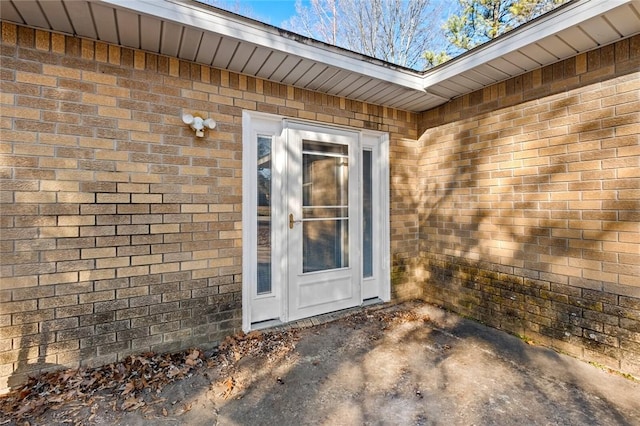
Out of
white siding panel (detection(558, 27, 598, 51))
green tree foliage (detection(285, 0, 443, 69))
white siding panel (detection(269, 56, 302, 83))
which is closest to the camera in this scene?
white siding panel (detection(558, 27, 598, 51))

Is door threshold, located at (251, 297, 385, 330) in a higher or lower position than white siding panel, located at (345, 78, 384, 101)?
lower

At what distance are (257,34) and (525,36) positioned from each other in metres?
2.14

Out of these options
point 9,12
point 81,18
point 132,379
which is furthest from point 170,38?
point 132,379

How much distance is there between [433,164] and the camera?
4039mm

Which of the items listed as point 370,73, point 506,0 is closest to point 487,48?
point 370,73

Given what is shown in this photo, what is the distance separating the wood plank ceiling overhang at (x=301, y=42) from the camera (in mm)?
2123

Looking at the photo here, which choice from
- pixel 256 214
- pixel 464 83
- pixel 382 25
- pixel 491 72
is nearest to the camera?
pixel 491 72

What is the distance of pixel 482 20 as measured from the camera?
23.0 ft

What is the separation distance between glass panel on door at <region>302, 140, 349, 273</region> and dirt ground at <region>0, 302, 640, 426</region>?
2.80 feet

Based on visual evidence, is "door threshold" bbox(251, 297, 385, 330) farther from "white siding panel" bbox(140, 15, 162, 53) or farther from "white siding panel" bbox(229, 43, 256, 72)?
"white siding panel" bbox(140, 15, 162, 53)

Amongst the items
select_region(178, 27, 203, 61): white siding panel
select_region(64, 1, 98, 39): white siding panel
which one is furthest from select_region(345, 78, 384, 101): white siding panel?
select_region(64, 1, 98, 39): white siding panel

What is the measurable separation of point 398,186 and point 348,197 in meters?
0.78

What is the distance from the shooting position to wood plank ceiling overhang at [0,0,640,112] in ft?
6.97

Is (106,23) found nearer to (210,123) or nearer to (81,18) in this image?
(81,18)
